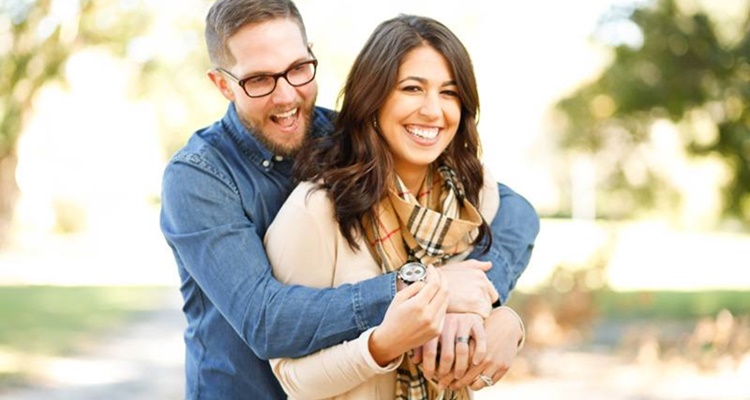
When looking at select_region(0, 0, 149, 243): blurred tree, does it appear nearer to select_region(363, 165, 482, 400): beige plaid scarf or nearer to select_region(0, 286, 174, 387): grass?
select_region(0, 286, 174, 387): grass

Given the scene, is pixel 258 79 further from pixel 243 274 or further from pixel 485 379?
pixel 485 379

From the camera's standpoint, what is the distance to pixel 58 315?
39.2 feet

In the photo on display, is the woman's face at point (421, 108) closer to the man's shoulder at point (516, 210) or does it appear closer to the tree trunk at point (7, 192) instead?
the man's shoulder at point (516, 210)

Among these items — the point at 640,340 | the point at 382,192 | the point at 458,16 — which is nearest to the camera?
the point at 382,192

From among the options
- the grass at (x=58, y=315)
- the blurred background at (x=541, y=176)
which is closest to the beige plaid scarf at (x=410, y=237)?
the blurred background at (x=541, y=176)

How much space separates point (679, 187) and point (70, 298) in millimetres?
8355

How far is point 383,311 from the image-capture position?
7.07ft

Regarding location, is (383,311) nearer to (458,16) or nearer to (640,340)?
(640,340)

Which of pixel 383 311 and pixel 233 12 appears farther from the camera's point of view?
pixel 233 12

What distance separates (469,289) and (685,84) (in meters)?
5.61

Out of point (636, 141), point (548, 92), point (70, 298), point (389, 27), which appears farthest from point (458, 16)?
point (389, 27)

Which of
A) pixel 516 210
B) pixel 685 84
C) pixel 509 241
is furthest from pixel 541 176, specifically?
pixel 509 241

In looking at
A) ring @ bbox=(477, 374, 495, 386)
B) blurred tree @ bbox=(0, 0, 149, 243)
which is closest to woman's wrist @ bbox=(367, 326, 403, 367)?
ring @ bbox=(477, 374, 495, 386)

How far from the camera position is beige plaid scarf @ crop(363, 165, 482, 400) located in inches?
92.3
